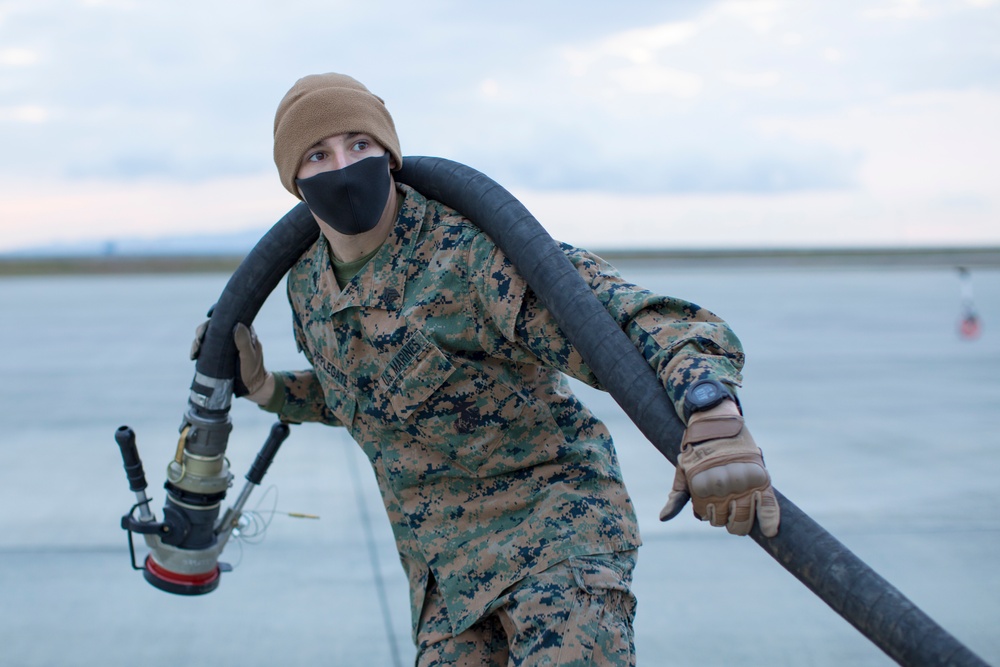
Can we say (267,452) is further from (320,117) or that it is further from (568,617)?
(568,617)

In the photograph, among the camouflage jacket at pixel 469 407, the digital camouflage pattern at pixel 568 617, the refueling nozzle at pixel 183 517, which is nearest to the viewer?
the digital camouflage pattern at pixel 568 617

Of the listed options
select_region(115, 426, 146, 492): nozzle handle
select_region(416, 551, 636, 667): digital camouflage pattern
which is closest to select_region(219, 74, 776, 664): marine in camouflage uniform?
select_region(416, 551, 636, 667): digital camouflage pattern

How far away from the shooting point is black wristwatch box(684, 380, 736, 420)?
162 centimetres

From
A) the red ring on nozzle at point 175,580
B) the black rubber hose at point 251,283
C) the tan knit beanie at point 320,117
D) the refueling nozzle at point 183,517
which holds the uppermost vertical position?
the tan knit beanie at point 320,117

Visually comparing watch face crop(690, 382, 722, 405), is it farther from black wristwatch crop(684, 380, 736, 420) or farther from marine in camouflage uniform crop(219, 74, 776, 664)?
marine in camouflage uniform crop(219, 74, 776, 664)

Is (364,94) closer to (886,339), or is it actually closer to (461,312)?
(461,312)

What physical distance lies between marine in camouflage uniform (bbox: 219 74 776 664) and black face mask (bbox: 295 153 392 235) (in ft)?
0.04

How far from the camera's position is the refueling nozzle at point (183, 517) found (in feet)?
8.75

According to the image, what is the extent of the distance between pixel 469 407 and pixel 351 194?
51 centimetres

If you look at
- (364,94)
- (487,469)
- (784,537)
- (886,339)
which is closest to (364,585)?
(487,469)

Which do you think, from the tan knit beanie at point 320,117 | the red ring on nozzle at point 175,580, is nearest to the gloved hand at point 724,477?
the tan knit beanie at point 320,117

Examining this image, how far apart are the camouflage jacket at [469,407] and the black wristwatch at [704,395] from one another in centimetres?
30

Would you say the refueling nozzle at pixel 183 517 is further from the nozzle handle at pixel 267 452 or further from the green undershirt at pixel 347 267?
the green undershirt at pixel 347 267

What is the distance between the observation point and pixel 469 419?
212cm
